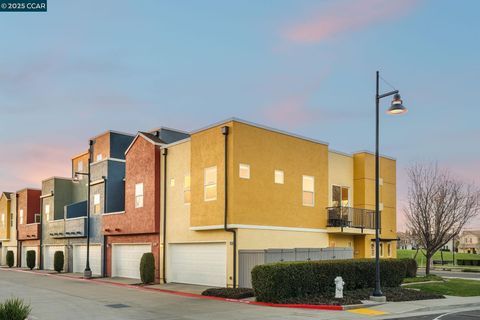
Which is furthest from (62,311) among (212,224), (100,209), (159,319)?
(100,209)

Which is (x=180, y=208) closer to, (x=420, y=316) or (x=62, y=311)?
(x=62, y=311)

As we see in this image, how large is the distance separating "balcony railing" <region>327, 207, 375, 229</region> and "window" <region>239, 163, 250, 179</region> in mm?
7007

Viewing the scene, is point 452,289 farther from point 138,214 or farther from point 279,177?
point 138,214

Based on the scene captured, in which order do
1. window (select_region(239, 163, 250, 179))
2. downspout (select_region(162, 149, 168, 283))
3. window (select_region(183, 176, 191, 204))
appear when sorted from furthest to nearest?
downspout (select_region(162, 149, 168, 283)) < window (select_region(183, 176, 191, 204)) < window (select_region(239, 163, 250, 179))

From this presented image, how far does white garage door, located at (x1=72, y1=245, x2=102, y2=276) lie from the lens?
3470 centimetres

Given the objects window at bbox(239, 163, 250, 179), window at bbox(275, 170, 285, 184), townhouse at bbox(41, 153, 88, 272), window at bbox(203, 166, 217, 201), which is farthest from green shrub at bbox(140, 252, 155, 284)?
townhouse at bbox(41, 153, 88, 272)

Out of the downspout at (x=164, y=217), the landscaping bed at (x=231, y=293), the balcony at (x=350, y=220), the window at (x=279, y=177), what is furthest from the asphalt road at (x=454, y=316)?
the downspout at (x=164, y=217)

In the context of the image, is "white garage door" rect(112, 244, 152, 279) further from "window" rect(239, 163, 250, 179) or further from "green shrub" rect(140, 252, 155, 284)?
"window" rect(239, 163, 250, 179)

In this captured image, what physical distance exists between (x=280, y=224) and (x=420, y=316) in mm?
9750

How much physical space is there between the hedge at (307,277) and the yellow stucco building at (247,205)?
9.84ft

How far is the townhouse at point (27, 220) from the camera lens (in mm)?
47125

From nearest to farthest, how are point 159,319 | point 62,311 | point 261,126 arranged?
point 159,319, point 62,311, point 261,126

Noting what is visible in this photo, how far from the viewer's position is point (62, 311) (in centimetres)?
1700

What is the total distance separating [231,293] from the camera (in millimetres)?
20656
